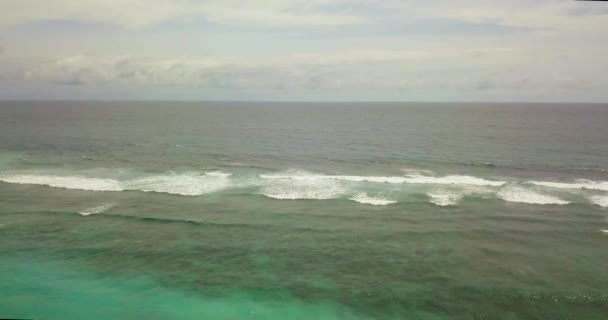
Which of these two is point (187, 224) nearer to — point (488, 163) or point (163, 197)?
point (163, 197)

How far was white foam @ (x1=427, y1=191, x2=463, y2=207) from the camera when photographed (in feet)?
114

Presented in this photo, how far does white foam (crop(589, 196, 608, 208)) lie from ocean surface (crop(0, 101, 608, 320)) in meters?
0.31

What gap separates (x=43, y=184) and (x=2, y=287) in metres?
21.9

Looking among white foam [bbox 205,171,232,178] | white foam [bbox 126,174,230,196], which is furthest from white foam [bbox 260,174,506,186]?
white foam [bbox 126,174,230,196]

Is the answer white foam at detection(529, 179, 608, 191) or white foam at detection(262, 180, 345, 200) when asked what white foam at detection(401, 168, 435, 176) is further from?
white foam at detection(529, 179, 608, 191)

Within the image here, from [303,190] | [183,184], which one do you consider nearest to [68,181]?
[183,184]

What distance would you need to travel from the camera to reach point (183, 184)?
4075cm

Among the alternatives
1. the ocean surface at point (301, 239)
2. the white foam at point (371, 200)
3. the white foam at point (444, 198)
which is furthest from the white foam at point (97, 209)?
the white foam at point (444, 198)

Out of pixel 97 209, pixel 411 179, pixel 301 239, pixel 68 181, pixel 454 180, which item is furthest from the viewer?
pixel 411 179

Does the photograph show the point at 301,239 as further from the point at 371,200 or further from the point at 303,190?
the point at 303,190

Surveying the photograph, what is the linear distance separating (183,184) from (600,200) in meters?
37.2

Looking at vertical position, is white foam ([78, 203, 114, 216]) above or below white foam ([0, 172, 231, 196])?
below

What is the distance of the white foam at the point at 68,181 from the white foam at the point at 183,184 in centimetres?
166

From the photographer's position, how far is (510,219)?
31.4 m
